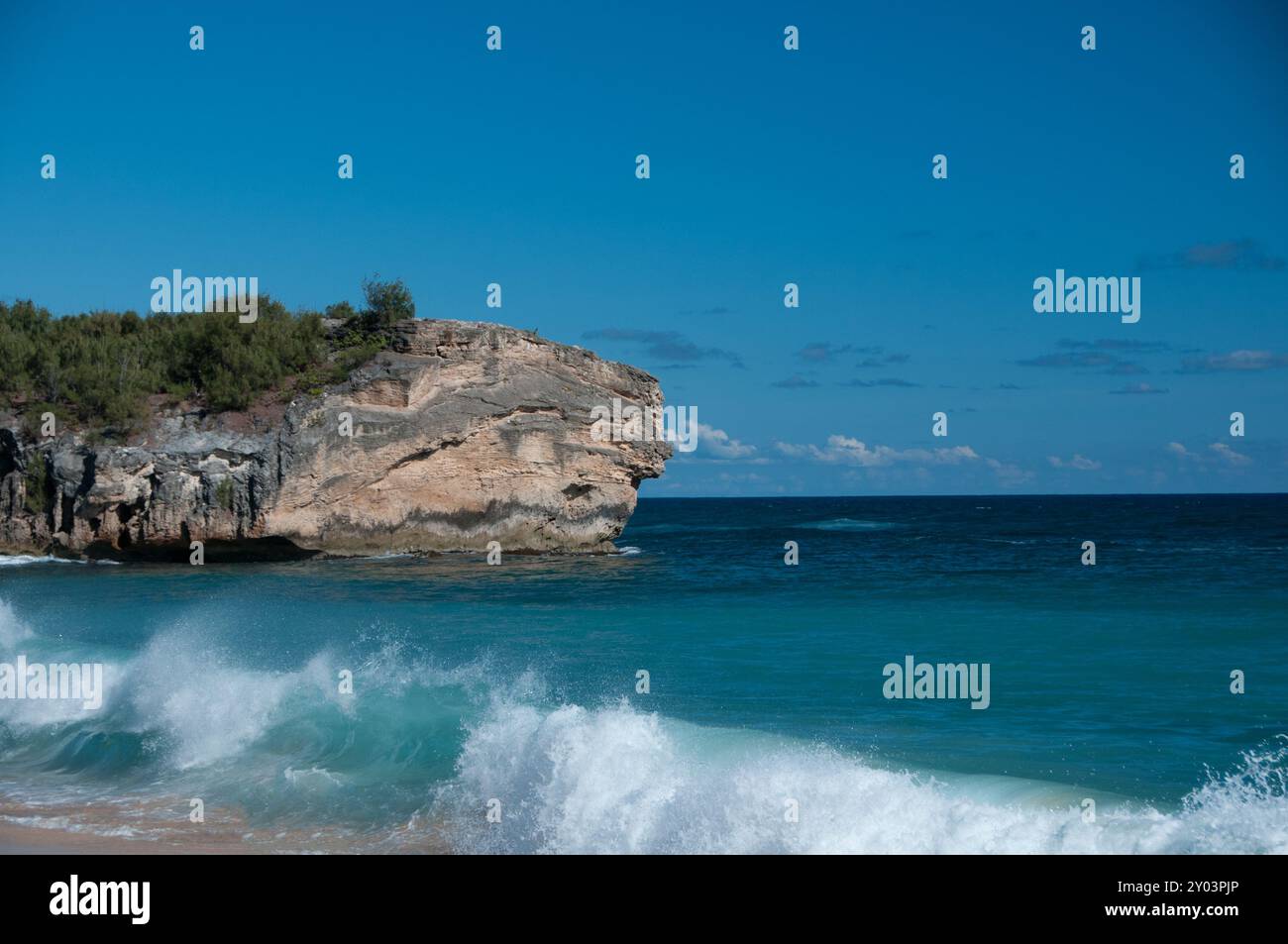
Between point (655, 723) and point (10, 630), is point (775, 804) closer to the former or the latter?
point (655, 723)

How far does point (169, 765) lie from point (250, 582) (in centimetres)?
1646

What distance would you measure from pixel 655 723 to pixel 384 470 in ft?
84.7

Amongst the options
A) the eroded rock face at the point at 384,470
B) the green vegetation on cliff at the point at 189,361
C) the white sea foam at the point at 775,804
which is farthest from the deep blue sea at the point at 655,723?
the green vegetation on cliff at the point at 189,361

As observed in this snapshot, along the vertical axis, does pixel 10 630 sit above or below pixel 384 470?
below

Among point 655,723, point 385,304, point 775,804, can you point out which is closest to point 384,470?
point 385,304

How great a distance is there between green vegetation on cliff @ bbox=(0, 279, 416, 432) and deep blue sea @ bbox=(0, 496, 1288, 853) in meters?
11.9

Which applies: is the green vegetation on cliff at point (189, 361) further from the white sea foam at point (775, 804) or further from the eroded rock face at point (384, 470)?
the white sea foam at point (775, 804)

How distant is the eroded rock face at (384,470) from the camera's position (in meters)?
33.1

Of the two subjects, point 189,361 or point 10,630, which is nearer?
point 10,630

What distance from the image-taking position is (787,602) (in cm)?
2312

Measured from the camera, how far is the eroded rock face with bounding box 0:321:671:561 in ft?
109

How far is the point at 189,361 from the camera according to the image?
37.2m

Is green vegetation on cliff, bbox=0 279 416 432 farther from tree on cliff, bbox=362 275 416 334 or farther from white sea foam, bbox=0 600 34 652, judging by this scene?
white sea foam, bbox=0 600 34 652
